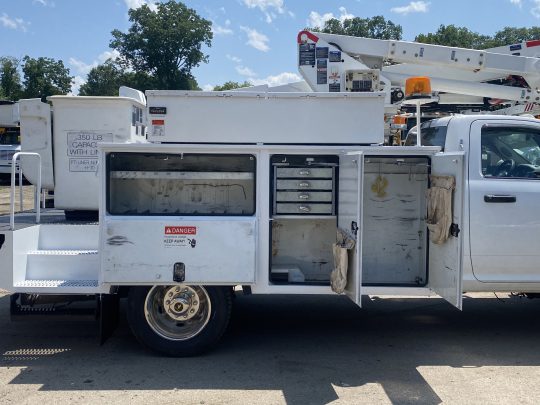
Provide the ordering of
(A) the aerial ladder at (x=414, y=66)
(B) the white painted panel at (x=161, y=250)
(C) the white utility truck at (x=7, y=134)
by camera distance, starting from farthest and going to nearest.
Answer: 1. (C) the white utility truck at (x=7, y=134)
2. (A) the aerial ladder at (x=414, y=66)
3. (B) the white painted panel at (x=161, y=250)

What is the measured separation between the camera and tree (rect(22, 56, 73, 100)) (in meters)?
51.4

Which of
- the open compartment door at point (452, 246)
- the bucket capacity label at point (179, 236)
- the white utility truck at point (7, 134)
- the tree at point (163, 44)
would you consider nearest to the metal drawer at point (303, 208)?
the bucket capacity label at point (179, 236)

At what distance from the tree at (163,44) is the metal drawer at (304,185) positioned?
156 ft

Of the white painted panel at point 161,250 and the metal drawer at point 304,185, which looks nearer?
the white painted panel at point 161,250

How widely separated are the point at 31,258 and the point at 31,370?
3.15ft

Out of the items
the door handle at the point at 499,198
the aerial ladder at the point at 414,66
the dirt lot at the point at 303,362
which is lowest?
the dirt lot at the point at 303,362

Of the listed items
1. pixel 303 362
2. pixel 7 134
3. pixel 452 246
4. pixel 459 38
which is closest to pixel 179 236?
pixel 303 362

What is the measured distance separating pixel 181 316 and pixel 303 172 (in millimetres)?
1685

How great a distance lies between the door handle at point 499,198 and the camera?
18.0 ft

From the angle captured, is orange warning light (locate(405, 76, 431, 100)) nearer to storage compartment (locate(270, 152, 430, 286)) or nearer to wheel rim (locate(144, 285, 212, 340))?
storage compartment (locate(270, 152, 430, 286))

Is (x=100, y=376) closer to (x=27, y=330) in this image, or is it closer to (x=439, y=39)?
(x=27, y=330)

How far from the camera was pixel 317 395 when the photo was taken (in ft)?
15.3

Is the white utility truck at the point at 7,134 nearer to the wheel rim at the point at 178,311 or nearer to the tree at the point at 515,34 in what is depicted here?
the wheel rim at the point at 178,311

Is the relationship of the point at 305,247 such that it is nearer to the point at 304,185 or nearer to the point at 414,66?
the point at 304,185
